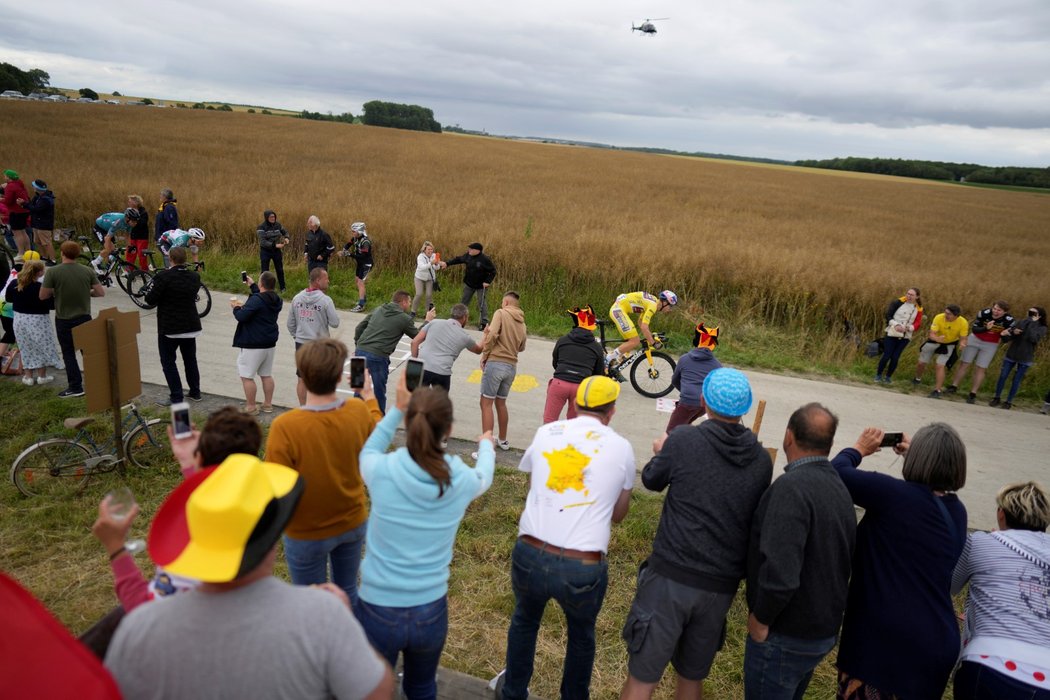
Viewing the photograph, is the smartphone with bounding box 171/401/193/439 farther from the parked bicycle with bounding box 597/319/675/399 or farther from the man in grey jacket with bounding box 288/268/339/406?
the parked bicycle with bounding box 597/319/675/399

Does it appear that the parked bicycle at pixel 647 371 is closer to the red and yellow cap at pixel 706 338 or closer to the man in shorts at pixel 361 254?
the red and yellow cap at pixel 706 338

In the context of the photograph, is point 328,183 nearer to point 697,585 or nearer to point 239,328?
point 239,328

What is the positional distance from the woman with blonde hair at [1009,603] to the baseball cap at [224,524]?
9.99 feet

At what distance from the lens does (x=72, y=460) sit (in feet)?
18.6

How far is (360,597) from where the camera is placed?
2736 millimetres

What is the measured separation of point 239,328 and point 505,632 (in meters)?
4.59

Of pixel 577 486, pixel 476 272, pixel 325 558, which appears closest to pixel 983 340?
pixel 476 272

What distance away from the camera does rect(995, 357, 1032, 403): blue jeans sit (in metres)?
9.58

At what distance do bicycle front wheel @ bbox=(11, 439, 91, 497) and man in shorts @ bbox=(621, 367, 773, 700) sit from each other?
205 inches

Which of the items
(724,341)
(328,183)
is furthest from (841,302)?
(328,183)

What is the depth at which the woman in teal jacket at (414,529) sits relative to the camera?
2.56m

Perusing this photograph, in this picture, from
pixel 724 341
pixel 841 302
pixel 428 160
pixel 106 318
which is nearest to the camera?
pixel 106 318

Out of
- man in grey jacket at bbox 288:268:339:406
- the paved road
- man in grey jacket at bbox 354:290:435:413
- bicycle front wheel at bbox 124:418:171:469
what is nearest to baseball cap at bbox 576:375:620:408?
man in grey jacket at bbox 354:290:435:413

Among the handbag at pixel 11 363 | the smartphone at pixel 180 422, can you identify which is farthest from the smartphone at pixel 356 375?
the handbag at pixel 11 363
